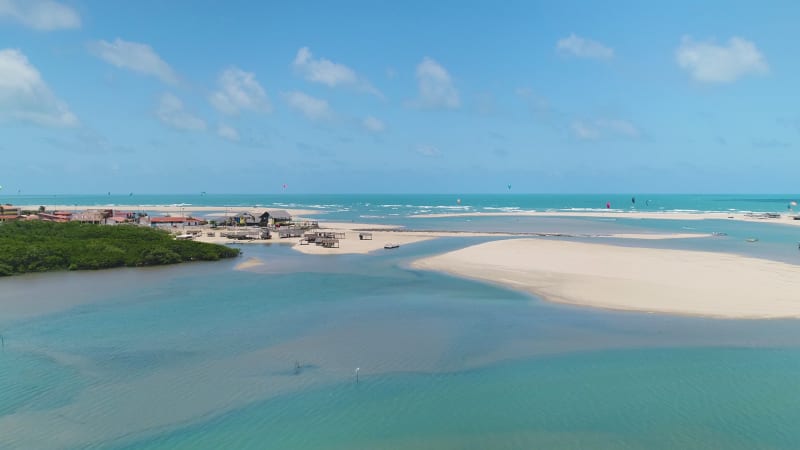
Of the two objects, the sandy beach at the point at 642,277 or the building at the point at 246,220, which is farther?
the building at the point at 246,220

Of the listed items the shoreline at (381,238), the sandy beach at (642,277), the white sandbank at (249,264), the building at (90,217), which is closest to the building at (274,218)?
the shoreline at (381,238)

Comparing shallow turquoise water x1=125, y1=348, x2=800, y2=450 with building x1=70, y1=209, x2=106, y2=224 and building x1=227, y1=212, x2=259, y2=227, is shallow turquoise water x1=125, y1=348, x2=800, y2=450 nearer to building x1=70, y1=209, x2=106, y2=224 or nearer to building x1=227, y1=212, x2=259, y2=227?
building x1=227, y1=212, x2=259, y2=227

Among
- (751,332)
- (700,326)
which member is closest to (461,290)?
(700,326)

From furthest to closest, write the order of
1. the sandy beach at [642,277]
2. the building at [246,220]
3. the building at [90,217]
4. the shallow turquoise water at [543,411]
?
the building at [246,220] → the building at [90,217] → the sandy beach at [642,277] → the shallow turquoise water at [543,411]

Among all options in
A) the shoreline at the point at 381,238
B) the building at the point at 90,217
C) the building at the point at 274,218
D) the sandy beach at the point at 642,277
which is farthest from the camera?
the building at the point at 274,218

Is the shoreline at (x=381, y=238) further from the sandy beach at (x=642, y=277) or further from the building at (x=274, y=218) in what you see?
the sandy beach at (x=642, y=277)

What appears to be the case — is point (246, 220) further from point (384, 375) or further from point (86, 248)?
point (384, 375)

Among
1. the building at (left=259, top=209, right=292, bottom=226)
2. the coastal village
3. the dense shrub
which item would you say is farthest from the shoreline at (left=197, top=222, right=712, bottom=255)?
the dense shrub
